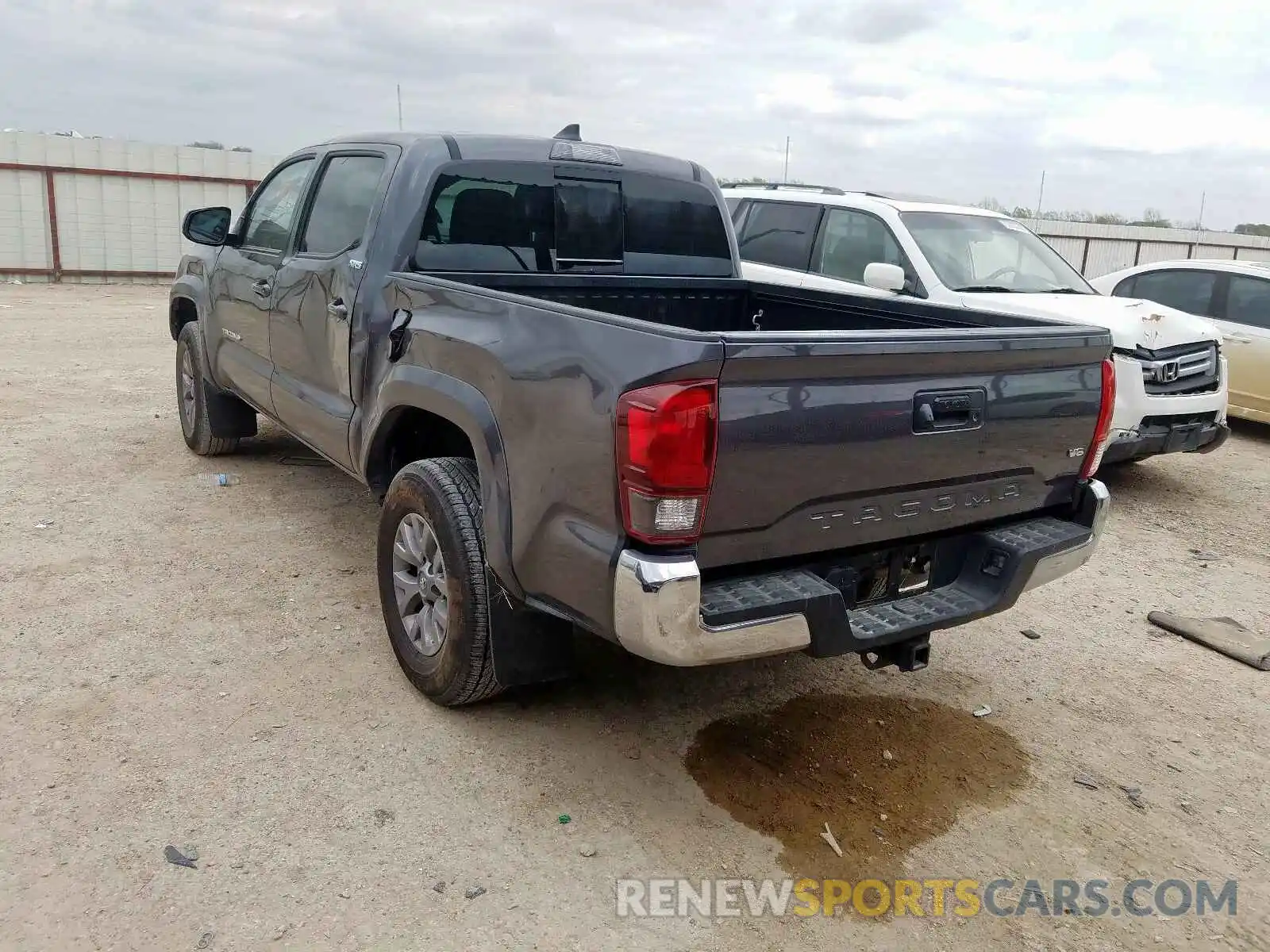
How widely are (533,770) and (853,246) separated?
5.44 m

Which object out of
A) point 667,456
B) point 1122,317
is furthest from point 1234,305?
point 667,456

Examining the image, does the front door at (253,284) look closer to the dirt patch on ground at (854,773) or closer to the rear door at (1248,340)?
the dirt patch on ground at (854,773)

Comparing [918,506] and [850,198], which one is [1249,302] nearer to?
[850,198]

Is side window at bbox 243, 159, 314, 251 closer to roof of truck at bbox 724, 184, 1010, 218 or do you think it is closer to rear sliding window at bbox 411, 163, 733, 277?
rear sliding window at bbox 411, 163, 733, 277

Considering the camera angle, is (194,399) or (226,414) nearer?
(226,414)

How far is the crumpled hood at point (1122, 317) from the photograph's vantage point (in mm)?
6613

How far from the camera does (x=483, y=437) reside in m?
3.08

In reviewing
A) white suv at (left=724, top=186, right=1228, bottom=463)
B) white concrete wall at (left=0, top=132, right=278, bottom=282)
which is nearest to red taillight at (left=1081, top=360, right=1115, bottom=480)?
white suv at (left=724, top=186, right=1228, bottom=463)

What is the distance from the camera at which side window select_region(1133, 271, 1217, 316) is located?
9.02 meters

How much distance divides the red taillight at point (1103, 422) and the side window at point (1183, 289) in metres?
6.52

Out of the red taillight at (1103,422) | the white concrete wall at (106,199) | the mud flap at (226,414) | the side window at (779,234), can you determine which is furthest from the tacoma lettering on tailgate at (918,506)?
the white concrete wall at (106,199)

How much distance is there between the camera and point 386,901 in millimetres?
2604

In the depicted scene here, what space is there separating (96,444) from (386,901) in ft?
17.4

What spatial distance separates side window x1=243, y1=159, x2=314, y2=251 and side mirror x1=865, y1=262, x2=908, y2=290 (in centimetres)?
367
